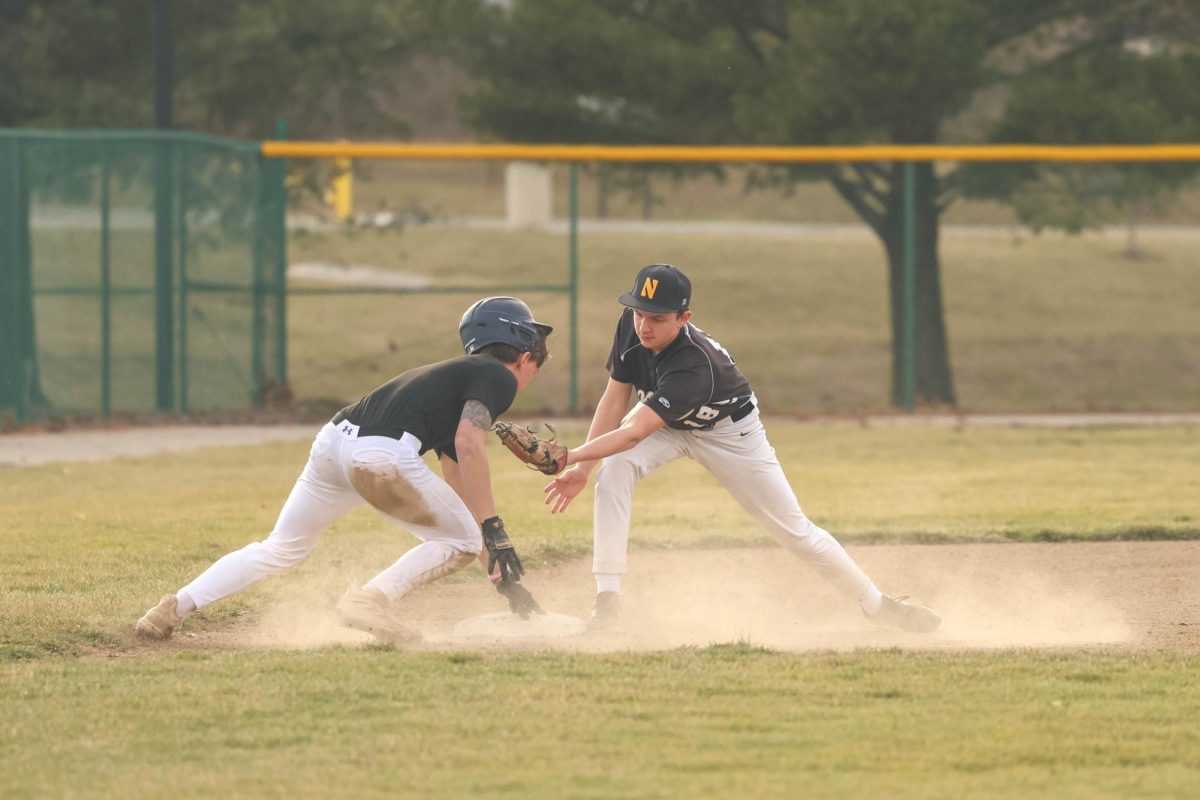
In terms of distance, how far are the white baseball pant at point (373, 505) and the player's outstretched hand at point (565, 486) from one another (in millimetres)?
372

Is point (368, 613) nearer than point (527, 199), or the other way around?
point (368, 613)

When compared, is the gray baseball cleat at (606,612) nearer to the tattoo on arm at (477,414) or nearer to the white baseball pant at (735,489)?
the white baseball pant at (735,489)

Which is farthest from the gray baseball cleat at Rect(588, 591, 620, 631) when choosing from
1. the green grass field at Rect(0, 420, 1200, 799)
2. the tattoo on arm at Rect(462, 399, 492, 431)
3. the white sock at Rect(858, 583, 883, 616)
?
the tattoo on arm at Rect(462, 399, 492, 431)

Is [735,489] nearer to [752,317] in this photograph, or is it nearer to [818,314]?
[752,317]

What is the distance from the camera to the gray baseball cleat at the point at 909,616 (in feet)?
22.0

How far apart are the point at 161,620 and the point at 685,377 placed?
2192mm

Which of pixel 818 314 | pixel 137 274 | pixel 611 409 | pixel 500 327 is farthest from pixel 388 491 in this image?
pixel 818 314

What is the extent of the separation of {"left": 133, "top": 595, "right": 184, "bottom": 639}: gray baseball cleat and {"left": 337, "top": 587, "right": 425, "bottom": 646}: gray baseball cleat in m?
0.65

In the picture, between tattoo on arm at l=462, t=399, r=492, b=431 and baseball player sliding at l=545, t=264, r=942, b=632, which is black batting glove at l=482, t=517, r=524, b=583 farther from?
tattoo on arm at l=462, t=399, r=492, b=431

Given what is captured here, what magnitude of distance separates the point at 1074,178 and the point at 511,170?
11.0 metres

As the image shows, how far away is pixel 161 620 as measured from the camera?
246 inches

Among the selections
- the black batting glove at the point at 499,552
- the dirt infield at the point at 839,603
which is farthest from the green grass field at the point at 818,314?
the black batting glove at the point at 499,552

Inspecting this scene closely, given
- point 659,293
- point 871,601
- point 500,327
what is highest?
point 659,293

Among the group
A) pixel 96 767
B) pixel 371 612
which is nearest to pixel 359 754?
pixel 96 767
